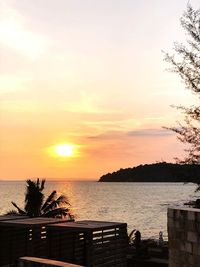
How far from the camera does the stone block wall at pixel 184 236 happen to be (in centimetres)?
1069

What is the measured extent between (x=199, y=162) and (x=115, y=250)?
5.15 m

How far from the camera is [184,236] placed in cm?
1120

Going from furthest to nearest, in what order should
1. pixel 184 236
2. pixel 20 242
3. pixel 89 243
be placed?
pixel 20 242 < pixel 89 243 < pixel 184 236

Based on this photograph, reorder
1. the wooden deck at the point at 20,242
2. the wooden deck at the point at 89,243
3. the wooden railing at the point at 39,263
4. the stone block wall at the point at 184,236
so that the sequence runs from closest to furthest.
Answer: the wooden railing at the point at 39,263, the stone block wall at the point at 184,236, the wooden deck at the point at 89,243, the wooden deck at the point at 20,242

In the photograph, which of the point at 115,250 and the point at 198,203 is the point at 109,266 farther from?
the point at 198,203

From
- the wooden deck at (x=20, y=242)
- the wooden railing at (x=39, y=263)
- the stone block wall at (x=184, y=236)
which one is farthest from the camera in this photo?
the wooden deck at (x=20, y=242)

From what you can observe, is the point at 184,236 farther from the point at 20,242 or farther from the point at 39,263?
the point at 20,242

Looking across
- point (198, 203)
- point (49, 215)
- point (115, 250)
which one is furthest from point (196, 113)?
point (49, 215)

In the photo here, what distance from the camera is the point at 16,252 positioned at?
15094 mm

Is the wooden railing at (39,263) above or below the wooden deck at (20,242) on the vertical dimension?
above

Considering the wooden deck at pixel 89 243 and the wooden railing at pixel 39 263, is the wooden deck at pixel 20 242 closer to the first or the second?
the wooden deck at pixel 89 243

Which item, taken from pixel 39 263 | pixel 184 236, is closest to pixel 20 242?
pixel 184 236

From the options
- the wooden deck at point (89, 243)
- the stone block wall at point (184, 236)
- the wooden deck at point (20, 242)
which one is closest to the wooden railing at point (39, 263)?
the stone block wall at point (184, 236)

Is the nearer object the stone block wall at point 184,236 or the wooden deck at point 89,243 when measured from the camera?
the stone block wall at point 184,236
